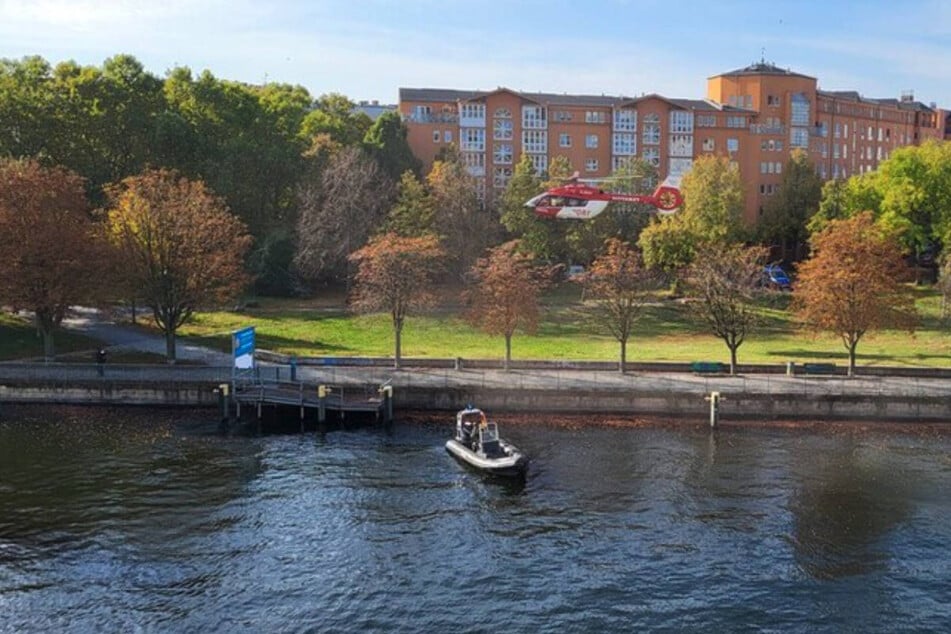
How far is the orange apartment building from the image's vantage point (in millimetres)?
104188

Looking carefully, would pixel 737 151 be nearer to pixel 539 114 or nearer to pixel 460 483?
pixel 539 114

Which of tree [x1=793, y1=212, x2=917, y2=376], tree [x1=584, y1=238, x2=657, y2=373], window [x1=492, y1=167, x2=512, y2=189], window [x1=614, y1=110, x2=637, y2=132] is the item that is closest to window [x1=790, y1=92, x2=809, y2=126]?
window [x1=614, y1=110, x2=637, y2=132]

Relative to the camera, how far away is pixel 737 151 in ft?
356

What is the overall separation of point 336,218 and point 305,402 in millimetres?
33281

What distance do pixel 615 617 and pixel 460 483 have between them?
12728 millimetres

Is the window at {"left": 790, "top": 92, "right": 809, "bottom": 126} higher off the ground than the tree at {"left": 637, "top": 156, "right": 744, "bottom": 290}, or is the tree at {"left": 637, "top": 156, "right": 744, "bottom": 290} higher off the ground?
the window at {"left": 790, "top": 92, "right": 809, "bottom": 126}

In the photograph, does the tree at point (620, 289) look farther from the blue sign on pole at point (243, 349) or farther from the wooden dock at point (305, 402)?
the blue sign on pole at point (243, 349)

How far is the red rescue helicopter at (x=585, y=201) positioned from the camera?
85312 mm

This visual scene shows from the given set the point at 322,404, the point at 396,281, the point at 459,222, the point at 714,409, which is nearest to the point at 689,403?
the point at 714,409

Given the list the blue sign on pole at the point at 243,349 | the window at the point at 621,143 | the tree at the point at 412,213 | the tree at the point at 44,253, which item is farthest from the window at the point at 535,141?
the blue sign on pole at the point at 243,349

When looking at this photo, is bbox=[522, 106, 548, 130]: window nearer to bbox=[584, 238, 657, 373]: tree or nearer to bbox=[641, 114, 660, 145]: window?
bbox=[641, 114, 660, 145]: window

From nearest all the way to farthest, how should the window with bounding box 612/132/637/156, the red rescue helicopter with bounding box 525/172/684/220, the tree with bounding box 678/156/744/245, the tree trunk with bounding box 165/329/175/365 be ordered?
the tree trunk with bounding box 165/329/175/365
the tree with bounding box 678/156/744/245
the red rescue helicopter with bounding box 525/172/684/220
the window with bounding box 612/132/637/156

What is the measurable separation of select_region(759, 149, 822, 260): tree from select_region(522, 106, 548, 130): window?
27.4 m

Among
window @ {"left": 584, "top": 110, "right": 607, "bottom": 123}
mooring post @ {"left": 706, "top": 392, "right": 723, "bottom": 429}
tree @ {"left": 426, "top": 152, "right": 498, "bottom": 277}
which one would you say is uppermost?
window @ {"left": 584, "top": 110, "right": 607, "bottom": 123}
